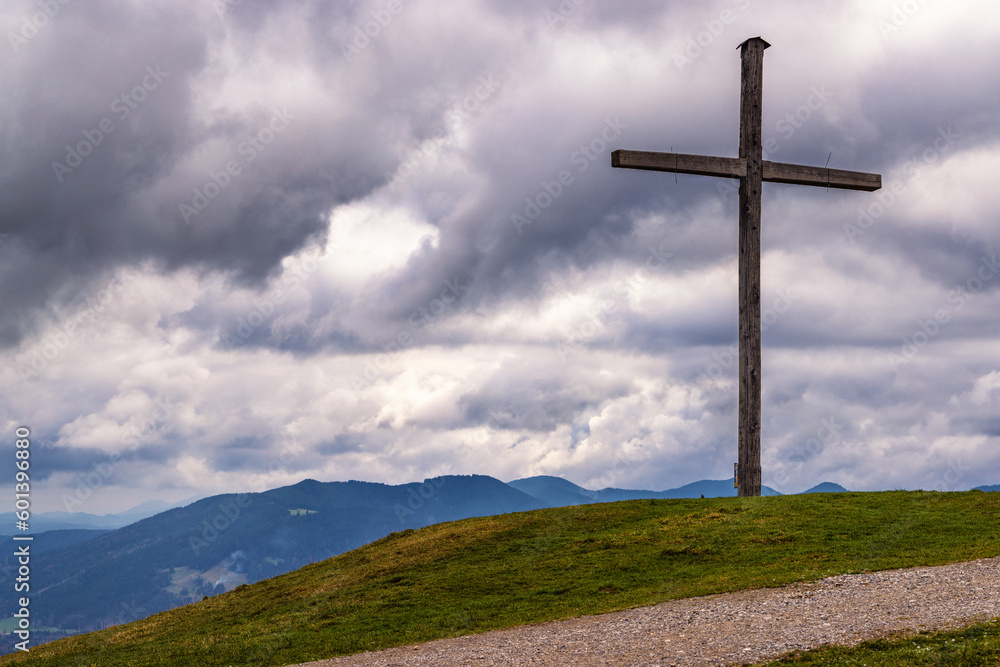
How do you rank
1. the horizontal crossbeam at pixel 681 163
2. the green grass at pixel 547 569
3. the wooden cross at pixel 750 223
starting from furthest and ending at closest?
the wooden cross at pixel 750 223, the horizontal crossbeam at pixel 681 163, the green grass at pixel 547 569

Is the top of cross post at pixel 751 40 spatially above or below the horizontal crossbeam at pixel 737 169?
above

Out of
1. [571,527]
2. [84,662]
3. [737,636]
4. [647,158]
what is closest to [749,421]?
[571,527]

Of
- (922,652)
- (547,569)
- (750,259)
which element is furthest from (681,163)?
(922,652)

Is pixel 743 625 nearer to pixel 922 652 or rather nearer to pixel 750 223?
pixel 922 652

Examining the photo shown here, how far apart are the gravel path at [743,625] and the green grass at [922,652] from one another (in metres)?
0.44

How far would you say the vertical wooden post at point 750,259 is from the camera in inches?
1136

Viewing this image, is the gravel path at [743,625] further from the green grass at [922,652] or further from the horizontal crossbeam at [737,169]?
the horizontal crossbeam at [737,169]

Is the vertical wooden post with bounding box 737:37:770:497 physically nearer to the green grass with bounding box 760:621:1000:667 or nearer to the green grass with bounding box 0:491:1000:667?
the green grass with bounding box 0:491:1000:667

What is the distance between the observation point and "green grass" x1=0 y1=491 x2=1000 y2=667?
21000mm

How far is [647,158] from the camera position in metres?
26.8

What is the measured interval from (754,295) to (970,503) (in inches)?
415

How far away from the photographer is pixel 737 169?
28.9 m

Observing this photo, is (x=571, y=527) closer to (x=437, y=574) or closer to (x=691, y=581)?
(x=437, y=574)

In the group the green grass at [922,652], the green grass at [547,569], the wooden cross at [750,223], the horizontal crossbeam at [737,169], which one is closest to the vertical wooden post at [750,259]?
the wooden cross at [750,223]
